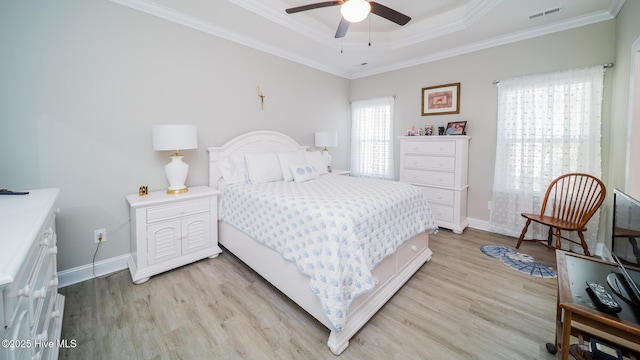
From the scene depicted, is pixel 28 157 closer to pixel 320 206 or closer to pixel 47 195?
pixel 47 195

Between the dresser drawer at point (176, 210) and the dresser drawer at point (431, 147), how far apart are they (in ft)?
9.56

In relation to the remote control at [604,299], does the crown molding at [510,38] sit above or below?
above

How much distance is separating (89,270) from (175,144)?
139 centimetres

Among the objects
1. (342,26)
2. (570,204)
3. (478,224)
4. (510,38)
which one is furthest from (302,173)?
(510,38)

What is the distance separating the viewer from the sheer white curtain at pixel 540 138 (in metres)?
2.81

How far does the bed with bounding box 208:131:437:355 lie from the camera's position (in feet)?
5.24

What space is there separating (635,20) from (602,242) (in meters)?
2.18

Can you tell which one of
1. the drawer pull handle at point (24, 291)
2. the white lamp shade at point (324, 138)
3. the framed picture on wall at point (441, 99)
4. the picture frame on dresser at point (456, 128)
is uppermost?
the framed picture on wall at point (441, 99)

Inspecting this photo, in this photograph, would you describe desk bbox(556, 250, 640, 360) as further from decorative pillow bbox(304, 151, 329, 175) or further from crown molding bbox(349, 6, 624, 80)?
crown molding bbox(349, 6, 624, 80)

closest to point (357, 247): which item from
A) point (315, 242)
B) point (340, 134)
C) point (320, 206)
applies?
point (315, 242)

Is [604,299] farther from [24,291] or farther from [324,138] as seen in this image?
[324,138]

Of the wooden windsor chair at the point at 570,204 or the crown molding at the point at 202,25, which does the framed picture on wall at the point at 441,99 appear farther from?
the crown molding at the point at 202,25

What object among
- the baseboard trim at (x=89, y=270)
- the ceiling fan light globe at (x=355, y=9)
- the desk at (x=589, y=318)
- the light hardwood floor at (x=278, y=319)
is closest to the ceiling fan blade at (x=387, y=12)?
the ceiling fan light globe at (x=355, y=9)

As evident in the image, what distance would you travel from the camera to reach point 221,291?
2182 mm
